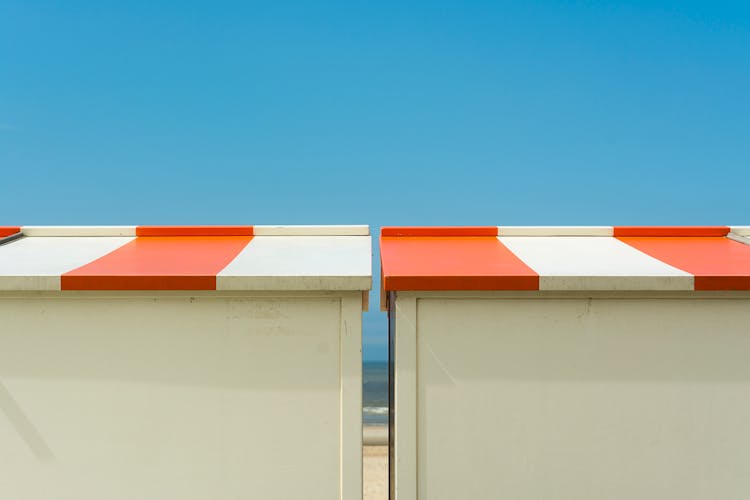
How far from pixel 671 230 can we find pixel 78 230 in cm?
355

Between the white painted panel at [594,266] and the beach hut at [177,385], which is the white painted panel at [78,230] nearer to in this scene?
the beach hut at [177,385]

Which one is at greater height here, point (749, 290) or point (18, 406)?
point (749, 290)

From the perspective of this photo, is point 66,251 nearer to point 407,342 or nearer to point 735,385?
point 407,342

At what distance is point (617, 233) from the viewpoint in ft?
12.5

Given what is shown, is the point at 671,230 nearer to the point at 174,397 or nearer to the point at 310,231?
the point at 310,231

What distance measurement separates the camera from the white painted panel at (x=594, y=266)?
305 centimetres

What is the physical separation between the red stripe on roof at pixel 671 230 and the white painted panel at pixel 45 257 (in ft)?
9.57

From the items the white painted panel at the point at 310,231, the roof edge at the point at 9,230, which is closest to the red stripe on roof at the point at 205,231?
the white painted panel at the point at 310,231

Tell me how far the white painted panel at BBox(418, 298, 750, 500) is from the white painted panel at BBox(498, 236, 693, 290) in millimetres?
115

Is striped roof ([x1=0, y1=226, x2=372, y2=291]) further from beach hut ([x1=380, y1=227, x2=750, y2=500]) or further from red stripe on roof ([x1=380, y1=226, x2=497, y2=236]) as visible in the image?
beach hut ([x1=380, y1=227, x2=750, y2=500])

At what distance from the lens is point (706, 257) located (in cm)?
345

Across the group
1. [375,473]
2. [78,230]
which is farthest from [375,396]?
[78,230]

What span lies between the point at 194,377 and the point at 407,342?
104cm

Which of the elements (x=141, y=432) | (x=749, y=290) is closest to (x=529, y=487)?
(x=749, y=290)
